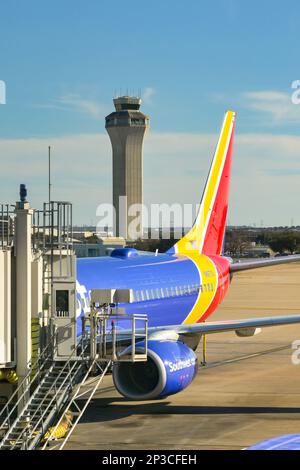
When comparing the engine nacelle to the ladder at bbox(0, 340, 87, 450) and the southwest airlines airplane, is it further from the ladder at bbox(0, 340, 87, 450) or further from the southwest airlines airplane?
the ladder at bbox(0, 340, 87, 450)

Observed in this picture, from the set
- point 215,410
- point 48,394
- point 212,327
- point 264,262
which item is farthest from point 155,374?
point 264,262

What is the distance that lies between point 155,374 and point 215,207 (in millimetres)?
15707

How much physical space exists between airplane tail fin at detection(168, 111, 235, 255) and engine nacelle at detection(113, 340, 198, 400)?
41.9 feet

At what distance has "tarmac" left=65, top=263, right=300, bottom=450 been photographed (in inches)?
760

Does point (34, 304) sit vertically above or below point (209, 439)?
above

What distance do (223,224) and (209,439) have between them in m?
18.4

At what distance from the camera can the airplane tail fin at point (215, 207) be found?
3481cm

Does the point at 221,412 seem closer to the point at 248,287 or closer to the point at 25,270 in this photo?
the point at 25,270

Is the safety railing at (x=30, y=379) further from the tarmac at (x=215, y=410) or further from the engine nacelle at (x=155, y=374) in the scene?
the engine nacelle at (x=155, y=374)

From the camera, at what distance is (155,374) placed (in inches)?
828

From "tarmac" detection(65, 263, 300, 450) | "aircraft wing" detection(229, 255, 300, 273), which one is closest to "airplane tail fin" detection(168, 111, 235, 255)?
"aircraft wing" detection(229, 255, 300, 273)

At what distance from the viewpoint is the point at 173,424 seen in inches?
827

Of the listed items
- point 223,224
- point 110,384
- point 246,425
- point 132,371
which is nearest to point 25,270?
point 132,371

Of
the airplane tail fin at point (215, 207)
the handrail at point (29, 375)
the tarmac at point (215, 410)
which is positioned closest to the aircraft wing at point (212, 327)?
the tarmac at point (215, 410)
